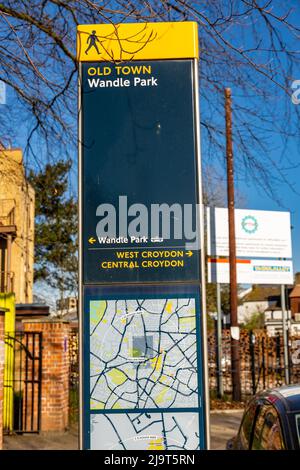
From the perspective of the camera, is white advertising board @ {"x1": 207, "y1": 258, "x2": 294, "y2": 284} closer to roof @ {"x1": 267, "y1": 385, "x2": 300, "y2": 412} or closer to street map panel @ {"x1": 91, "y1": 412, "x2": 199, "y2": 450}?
street map panel @ {"x1": 91, "y1": 412, "x2": 199, "y2": 450}

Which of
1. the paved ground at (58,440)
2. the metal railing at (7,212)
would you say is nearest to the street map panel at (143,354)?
the paved ground at (58,440)

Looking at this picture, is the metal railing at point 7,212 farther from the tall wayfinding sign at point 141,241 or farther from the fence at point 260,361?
the tall wayfinding sign at point 141,241

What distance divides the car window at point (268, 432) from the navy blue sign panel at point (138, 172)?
1.64 meters

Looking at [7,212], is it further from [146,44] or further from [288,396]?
[288,396]

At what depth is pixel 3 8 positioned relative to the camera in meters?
6.70

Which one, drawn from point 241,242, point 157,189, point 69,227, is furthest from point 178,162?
point 69,227

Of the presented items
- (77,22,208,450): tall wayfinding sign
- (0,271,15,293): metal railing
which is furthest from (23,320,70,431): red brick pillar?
(0,271,15,293): metal railing

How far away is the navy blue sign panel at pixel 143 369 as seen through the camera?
5.56 metres

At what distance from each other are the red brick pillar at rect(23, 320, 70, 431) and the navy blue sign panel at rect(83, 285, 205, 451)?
6.45 meters

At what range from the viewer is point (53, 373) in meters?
11.9

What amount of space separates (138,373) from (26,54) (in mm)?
3550

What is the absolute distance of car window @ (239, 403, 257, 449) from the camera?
4.74m

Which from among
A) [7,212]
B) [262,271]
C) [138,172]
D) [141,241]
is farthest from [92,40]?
[7,212]

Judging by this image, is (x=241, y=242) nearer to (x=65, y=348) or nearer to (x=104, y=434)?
(x=65, y=348)
